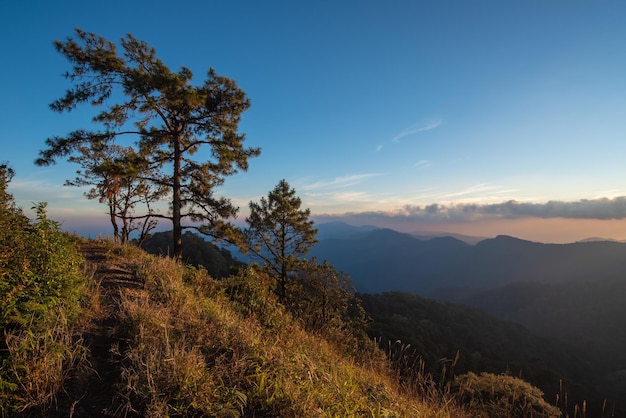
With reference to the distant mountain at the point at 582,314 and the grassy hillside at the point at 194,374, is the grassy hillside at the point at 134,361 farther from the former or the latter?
the distant mountain at the point at 582,314

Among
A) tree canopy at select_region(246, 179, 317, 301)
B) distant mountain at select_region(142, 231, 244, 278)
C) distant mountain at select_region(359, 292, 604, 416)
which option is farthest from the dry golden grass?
distant mountain at select_region(359, 292, 604, 416)

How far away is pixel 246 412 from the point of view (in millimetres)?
2957

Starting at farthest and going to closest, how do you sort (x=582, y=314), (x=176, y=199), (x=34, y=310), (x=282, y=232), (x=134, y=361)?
(x=582, y=314), (x=282, y=232), (x=176, y=199), (x=34, y=310), (x=134, y=361)

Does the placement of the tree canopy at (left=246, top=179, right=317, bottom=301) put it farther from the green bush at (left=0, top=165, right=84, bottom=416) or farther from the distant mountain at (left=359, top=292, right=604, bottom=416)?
the distant mountain at (left=359, top=292, right=604, bottom=416)

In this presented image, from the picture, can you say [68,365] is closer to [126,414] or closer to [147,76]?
[126,414]

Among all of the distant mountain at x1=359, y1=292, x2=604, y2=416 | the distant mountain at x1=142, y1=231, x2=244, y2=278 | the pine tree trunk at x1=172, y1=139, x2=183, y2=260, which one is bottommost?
the distant mountain at x1=359, y1=292, x2=604, y2=416

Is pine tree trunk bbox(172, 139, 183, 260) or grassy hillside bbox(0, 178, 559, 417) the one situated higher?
pine tree trunk bbox(172, 139, 183, 260)

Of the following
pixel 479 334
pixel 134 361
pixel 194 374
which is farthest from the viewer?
pixel 479 334

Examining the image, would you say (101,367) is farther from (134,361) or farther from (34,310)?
(34,310)

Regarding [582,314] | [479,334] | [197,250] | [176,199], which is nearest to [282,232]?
[176,199]

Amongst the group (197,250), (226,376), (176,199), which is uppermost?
(176,199)

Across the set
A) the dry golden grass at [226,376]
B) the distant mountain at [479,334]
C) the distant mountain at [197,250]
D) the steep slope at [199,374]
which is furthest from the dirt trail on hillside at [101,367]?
the distant mountain at [479,334]

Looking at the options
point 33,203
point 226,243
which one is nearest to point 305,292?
point 226,243

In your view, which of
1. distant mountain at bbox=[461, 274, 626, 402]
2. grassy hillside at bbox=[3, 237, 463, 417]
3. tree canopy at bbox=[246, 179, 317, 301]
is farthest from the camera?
distant mountain at bbox=[461, 274, 626, 402]
